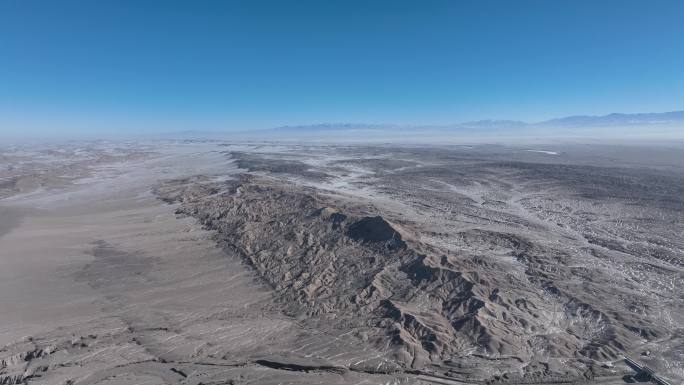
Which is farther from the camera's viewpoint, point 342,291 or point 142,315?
point 342,291

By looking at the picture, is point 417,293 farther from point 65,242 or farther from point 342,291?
point 65,242

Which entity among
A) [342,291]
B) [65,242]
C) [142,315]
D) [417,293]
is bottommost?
[142,315]

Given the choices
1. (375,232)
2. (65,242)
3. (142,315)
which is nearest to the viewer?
(142,315)

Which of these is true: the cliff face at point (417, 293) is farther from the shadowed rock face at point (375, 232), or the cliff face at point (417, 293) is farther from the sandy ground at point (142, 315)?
the sandy ground at point (142, 315)

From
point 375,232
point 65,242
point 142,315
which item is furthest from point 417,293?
point 65,242

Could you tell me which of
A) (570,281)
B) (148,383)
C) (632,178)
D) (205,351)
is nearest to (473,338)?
(570,281)

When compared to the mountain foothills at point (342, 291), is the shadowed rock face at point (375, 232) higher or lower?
higher

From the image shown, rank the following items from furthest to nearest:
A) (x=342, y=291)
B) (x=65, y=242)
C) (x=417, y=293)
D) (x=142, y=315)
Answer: (x=65, y=242)
(x=342, y=291)
(x=417, y=293)
(x=142, y=315)

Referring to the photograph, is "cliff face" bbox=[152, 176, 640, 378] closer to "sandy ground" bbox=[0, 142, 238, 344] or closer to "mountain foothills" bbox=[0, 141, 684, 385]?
"mountain foothills" bbox=[0, 141, 684, 385]

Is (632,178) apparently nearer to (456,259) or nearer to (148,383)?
(456,259)

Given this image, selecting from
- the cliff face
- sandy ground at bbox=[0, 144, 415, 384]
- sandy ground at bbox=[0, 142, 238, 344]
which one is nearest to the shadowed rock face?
the cliff face

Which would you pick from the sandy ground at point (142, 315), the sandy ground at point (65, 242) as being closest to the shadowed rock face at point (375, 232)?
the sandy ground at point (142, 315)
